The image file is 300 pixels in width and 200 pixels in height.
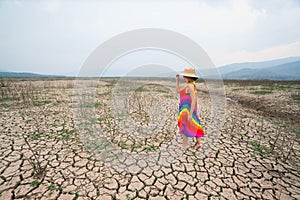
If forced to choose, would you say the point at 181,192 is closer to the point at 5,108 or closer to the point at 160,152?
the point at 160,152

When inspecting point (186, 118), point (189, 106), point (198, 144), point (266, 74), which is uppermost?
point (266, 74)

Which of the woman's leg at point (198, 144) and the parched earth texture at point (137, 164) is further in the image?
the woman's leg at point (198, 144)

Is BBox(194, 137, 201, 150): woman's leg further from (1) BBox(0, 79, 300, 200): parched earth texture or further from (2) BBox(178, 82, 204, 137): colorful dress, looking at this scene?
(2) BBox(178, 82, 204, 137): colorful dress

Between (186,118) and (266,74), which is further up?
(266,74)

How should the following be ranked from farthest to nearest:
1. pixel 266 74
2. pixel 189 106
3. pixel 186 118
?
pixel 266 74, pixel 186 118, pixel 189 106

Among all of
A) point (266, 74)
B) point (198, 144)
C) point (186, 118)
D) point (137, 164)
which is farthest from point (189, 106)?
point (266, 74)

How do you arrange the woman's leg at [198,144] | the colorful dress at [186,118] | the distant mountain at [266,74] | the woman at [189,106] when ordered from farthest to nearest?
the distant mountain at [266,74]
the woman's leg at [198,144]
the colorful dress at [186,118]
the woman at [189,106]

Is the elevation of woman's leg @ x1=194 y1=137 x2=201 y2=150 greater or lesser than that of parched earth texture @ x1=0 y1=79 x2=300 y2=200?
greater

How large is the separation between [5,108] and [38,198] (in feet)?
18.7

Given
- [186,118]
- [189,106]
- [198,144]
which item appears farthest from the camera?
[198,144]

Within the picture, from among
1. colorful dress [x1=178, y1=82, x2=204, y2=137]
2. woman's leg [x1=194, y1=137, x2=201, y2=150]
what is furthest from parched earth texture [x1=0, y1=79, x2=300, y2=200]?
colorful dress [x1=178, y1=82, x2=204, y2=137]

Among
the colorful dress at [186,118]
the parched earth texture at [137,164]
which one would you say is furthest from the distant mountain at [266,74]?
the colorful dress at [186,118]

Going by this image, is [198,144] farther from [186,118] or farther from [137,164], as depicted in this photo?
[137,164]

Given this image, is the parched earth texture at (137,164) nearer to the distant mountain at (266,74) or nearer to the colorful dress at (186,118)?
the colorful dress at (186,118)
